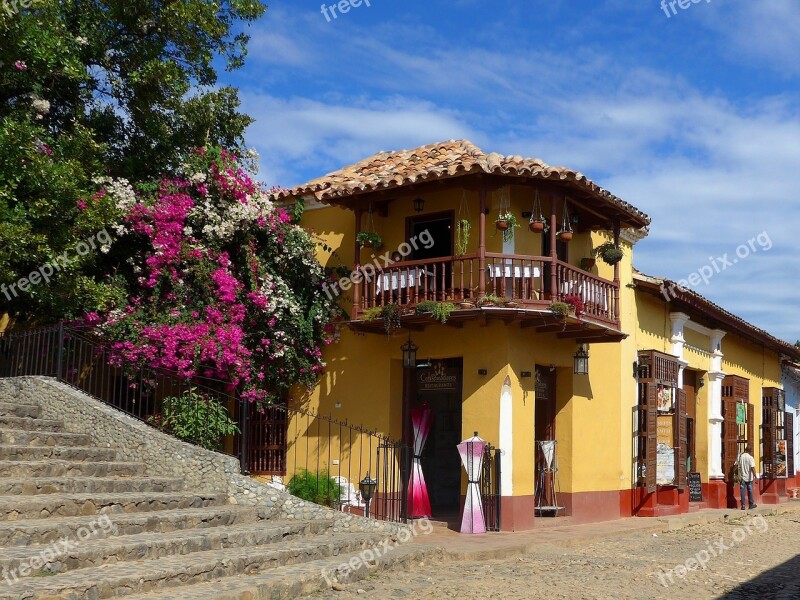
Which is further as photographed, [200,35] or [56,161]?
[200,35]

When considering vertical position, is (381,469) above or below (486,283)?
below

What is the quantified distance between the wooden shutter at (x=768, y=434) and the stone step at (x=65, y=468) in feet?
60.8

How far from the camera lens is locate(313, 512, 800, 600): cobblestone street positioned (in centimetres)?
936

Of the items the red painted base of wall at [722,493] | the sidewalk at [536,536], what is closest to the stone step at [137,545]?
the sidewalk at [536,536]

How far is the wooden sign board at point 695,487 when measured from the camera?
20.6 metres

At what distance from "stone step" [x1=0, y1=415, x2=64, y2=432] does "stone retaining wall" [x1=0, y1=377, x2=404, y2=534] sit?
19cm

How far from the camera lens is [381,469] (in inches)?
609

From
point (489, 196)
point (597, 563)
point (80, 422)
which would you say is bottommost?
point (597, 563)

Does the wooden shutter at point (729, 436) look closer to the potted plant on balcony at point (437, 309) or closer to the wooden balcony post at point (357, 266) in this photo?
the potted plant on balcony at point (437, 309)

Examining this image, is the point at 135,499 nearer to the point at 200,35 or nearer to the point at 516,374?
the point at 516,374

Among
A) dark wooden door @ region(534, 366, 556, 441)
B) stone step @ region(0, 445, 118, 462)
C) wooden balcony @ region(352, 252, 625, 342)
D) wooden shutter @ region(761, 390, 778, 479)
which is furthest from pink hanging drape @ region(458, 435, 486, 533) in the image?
wooden shutter @ region(761, 390, 778, 479)

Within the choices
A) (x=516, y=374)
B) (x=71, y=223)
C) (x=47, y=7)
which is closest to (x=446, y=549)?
(x=516, y=374)

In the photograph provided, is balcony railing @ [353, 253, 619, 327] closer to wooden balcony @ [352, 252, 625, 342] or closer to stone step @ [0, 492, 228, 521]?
wooden balcony @ [352, 252, 625, 342]

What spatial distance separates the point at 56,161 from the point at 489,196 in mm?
6889
